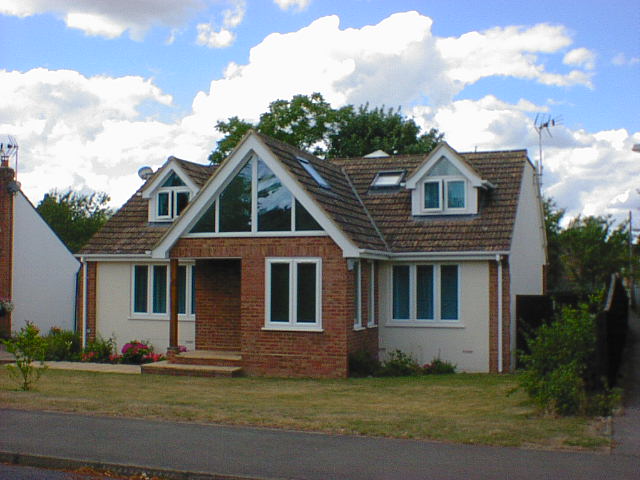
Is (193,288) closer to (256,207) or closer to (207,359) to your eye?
(207,359)

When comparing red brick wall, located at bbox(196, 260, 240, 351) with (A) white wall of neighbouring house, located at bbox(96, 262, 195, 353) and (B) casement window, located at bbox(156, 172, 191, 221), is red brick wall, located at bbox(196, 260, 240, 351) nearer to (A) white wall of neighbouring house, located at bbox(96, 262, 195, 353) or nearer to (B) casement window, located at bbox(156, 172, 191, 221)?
(A) white wall of neighbouring house, located at bbox(96, 262, 195, 353)

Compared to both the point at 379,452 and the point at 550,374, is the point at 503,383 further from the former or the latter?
the point at 379,452

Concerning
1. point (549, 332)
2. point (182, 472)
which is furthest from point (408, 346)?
point (182, 472)

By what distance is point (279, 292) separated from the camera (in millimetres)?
18750

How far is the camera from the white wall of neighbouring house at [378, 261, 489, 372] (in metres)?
19.9

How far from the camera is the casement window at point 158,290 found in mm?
22797

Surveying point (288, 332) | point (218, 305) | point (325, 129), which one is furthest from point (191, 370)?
point (325, 129)

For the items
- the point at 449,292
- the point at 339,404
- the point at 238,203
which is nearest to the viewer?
the point at 339,404

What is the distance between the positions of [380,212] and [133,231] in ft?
24.4

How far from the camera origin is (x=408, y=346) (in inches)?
815

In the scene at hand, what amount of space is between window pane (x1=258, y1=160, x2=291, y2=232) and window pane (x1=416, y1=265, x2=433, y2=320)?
13.4ft

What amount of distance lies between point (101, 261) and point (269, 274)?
23.3 feet

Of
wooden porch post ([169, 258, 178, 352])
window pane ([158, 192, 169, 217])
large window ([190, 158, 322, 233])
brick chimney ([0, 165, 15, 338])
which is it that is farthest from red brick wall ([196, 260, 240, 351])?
brick chimney ([0, 165, 15, 338])

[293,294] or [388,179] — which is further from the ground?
[388,179]
